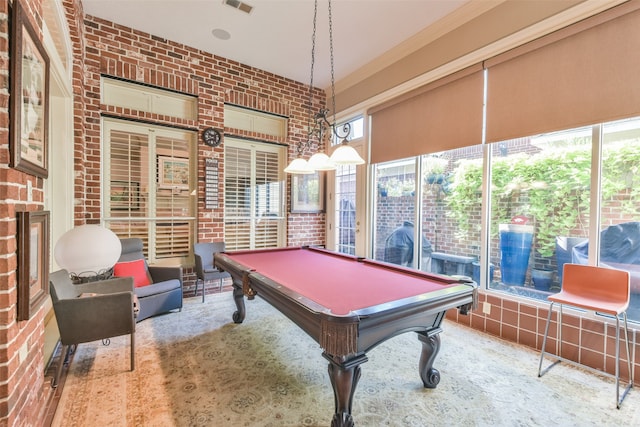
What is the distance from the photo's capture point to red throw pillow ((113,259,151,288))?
3146mm

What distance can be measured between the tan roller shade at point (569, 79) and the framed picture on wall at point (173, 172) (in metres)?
3.85

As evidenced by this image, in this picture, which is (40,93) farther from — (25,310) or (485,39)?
(485,39)

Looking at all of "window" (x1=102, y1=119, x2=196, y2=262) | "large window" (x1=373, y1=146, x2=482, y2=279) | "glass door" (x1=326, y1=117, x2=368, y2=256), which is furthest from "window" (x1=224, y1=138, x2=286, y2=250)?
"large window" (x1=373, y1=146, x2=482, y2=279)

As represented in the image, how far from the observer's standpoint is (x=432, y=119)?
341 cm

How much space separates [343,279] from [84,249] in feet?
6.61

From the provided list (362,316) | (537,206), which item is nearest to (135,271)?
(362,316)

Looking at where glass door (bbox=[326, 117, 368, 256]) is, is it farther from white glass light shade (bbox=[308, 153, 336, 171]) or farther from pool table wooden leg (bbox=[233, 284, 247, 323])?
pool table wooden leg (bbox=[233, 284, 247, 323])

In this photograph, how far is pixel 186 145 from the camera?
161 inches

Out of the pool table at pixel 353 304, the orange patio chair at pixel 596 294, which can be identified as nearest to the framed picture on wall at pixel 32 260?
the pool table at pixel 353 304

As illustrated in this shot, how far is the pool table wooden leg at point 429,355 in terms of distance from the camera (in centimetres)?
194

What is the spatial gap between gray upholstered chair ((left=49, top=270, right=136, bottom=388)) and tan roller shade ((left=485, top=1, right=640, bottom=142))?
12.1 feet

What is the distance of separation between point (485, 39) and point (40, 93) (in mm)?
3690

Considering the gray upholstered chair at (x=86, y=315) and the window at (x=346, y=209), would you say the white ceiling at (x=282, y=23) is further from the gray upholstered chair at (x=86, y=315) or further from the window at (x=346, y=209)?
the gray upholstered chair at (x=86, y=315)

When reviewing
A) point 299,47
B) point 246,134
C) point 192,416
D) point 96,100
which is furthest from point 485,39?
point 96,100
